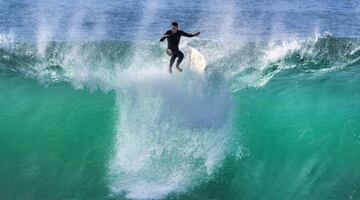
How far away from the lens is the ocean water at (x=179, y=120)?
15.0 meters

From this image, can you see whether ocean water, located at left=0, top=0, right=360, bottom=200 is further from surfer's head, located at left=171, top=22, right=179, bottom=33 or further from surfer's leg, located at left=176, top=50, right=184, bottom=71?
surfer's head, located at left=171, top=22, right=179, bottom=33

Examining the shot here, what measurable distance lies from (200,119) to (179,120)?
1.83ft

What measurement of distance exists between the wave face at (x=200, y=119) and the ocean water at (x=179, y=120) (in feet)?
0.11

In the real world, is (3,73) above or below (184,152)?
above

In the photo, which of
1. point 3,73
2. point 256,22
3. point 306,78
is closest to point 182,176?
point 306,78

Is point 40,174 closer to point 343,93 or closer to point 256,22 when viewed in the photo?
point 343,93

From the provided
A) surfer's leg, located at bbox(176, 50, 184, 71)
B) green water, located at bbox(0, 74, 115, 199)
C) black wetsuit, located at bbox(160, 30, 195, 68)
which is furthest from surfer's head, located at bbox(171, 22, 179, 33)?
green water, located at bbox(0, 74, 115, 199)

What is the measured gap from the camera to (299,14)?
28.6 metres

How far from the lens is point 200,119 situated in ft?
53.1

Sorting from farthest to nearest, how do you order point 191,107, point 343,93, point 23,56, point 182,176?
point 23,56 < point 343,93 < point 191,107 < point 182,176

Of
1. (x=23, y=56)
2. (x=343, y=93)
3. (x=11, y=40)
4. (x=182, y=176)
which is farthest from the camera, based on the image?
(x=11, y=40)

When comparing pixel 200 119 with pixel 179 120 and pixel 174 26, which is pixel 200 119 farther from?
pixel 174 26

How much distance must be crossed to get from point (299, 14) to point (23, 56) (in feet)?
45.0

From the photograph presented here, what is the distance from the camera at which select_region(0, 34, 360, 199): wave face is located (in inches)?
591
